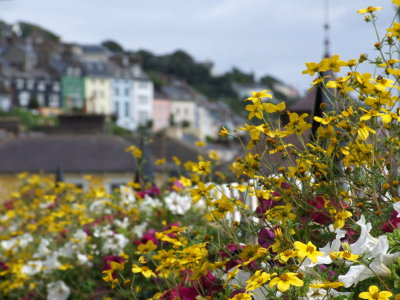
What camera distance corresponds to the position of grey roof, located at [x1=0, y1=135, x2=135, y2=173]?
26.8 m

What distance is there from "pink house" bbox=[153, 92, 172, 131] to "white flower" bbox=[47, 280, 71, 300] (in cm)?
9923

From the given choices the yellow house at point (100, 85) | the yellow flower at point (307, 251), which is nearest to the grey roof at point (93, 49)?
the yellow house at point (100, 85)

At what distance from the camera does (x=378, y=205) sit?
8.06ft

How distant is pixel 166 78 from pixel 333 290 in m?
135

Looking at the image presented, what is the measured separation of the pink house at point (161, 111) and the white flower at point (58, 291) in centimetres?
9923

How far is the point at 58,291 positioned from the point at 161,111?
103474 millimetres

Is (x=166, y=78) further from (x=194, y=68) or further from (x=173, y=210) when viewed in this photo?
(x=173, y=210)

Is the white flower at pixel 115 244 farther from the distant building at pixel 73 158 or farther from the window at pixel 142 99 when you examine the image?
the window at pixel 142 99

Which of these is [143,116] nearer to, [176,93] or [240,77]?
[176,93]

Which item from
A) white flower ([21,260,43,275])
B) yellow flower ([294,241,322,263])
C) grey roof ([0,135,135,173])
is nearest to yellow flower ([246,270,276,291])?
yellow flower ([294,241,322,263])

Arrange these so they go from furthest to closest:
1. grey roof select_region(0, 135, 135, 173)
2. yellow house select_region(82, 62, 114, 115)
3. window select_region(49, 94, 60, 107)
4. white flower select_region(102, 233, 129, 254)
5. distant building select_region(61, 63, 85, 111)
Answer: yellow house select_region(82, 62, 114, 115)
distant building select_region(61, 63, 85, 111)
window select_region(49, 94, 60, 107)
grey roof select_region(0, 135, 135, 173)
white flower select_region(102, 233, 129, 254)

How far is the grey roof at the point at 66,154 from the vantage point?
26844 mm

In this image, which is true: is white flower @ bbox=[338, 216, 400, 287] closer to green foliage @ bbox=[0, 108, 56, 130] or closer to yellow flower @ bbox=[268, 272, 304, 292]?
yellow flower @ bbox=[268, 272, 304, 292]

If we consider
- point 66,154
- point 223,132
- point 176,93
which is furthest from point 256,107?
point 176,93
